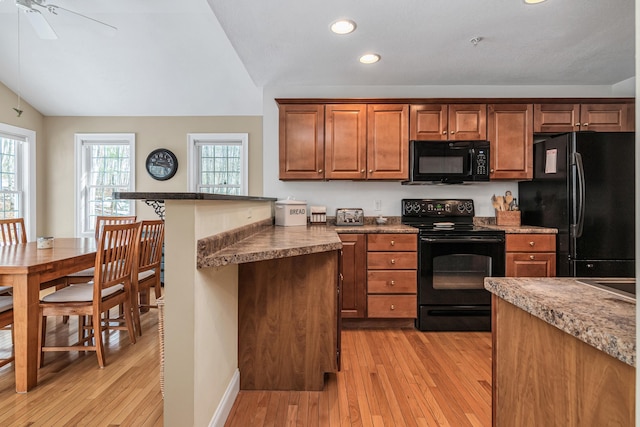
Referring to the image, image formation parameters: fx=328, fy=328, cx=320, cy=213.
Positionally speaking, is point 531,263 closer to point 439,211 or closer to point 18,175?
point 439,211

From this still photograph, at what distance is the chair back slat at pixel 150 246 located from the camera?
289 centimetres

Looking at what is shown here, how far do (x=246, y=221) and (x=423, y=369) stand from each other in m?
1.58

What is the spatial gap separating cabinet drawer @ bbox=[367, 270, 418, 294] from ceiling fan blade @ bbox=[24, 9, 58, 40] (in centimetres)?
363

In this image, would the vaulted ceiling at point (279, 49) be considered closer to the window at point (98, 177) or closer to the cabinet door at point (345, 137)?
the cabinet door at point (345, 137)

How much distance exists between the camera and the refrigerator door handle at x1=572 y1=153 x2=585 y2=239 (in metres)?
2.75

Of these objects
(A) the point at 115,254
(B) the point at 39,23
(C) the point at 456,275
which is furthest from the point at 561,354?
(B) the point at 39,23

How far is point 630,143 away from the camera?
2771 millimetres

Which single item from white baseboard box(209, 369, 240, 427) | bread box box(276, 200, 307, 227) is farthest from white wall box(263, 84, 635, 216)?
white baseboard box(209, 369, 240, 427)

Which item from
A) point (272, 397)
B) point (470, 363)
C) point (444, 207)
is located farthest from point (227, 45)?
point (470, 363)

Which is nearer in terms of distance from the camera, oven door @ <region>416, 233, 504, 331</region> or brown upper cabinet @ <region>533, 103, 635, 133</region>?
oven door @ <region>416, 233, 504, 331</region>

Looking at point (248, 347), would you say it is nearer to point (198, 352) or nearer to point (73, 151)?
point (198, 352)

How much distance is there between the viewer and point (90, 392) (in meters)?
1.94

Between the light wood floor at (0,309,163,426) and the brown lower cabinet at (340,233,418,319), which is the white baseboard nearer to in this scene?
the light wood floor at (0,309,163,426)

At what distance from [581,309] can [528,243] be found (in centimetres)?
264
